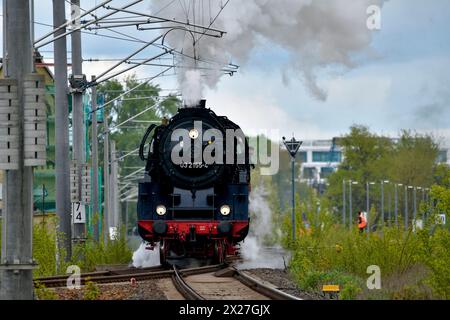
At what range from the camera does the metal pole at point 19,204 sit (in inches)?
641

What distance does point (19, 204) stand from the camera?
642 inches

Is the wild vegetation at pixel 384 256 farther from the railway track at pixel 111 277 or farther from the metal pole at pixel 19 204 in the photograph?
the metal pole at pixel 19 204

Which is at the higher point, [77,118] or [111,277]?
[77,118]

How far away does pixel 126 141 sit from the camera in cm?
10844

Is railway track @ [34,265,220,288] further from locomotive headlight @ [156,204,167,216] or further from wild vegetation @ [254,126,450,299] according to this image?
wild vegetation @ [254,126,450,299]

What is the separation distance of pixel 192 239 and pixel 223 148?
2.42m

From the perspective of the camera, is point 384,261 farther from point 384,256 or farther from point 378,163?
point 378,163

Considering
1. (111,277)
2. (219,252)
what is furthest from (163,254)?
(111,277)

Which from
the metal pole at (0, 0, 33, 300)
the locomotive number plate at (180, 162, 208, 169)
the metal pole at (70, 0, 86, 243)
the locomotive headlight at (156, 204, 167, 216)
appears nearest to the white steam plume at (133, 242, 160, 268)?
the metal pole at (70, 0, 86, 243)

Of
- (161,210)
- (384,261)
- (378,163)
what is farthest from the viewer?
(378,163)

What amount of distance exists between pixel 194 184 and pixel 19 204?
466 inches
